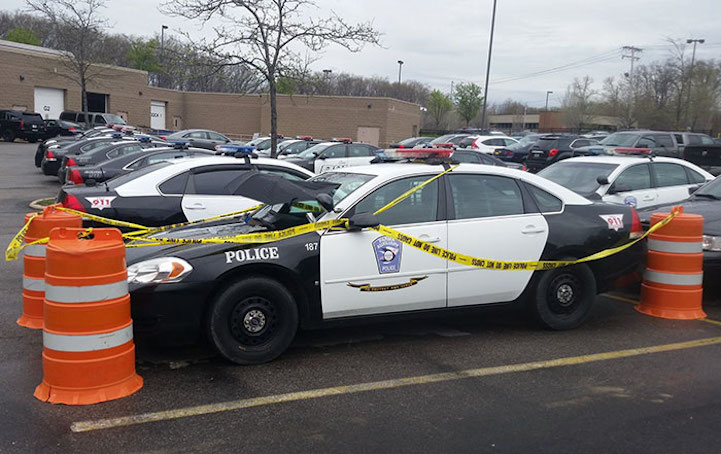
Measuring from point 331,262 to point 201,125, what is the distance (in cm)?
5538

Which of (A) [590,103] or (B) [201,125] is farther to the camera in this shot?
(A) [590,103]

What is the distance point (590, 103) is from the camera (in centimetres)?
7931

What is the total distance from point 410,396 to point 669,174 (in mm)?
7866

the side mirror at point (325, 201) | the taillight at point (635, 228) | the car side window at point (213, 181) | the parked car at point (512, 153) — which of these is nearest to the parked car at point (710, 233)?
the taillight at point (635, 228)

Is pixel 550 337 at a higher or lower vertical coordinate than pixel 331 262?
lower

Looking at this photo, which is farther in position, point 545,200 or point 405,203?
point 545,200

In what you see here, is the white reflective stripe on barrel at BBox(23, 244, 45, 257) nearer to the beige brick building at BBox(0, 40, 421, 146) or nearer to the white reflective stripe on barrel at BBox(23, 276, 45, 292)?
the white reflective stripe on barrel at BBox(23, 276, 45, 292)

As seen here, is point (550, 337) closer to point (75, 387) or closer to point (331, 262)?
point (331, 262)

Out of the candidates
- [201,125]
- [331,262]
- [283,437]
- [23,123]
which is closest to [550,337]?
[331,262]

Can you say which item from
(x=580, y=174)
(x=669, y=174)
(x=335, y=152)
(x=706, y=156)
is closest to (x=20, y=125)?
(x=335, y=152)

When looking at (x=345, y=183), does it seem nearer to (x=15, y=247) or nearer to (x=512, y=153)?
(x=15, y=247)

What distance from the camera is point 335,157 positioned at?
19188 mm

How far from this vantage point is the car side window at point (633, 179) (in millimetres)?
9977

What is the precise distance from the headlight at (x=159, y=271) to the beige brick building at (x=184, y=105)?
38685mm
